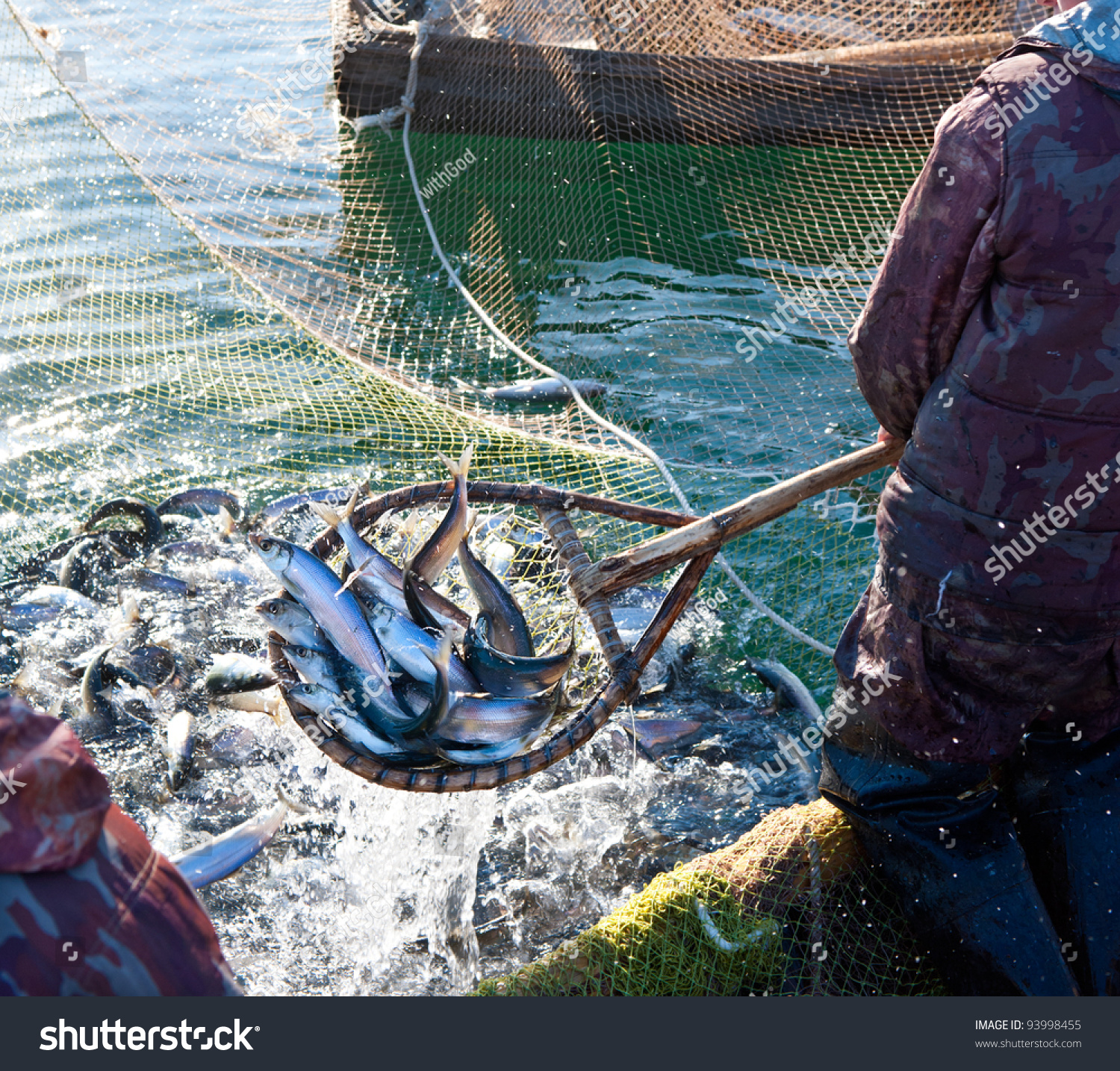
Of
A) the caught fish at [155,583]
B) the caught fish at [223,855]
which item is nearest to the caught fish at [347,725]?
the caught fish at [223,855]

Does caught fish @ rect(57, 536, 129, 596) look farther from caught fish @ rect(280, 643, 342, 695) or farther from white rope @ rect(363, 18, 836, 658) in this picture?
white rope @ rect(363, 18, 836, 658)

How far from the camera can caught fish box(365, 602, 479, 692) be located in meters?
3.26

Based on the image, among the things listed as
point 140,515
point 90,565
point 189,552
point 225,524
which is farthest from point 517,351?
point 90,565

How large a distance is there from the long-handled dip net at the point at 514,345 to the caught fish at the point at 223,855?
37cm

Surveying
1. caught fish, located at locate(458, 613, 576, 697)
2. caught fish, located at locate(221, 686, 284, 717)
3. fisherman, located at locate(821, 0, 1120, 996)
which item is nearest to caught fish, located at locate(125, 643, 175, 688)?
caught fish, located at locate(221, 686, 284, 717)

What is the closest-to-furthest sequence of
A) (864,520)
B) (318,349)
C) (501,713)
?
(501,713) < (864,520) < (318,349)

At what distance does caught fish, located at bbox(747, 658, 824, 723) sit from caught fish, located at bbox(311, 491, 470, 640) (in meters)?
1.75

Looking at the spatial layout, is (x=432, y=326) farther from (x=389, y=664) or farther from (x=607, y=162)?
(x=389, y=664)

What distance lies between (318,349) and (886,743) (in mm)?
4880

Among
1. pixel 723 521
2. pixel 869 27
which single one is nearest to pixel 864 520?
pixel 723 521

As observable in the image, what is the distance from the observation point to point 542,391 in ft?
21.3

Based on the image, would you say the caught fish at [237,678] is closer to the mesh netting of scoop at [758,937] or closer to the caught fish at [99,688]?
the caught fish at [99,688]

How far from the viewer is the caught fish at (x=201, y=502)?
18.0 feet

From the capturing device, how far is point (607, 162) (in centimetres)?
861
